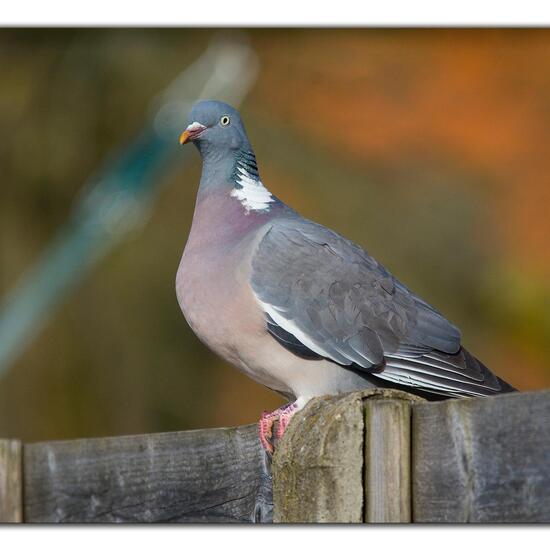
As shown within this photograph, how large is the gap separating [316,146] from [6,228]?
3.66ft

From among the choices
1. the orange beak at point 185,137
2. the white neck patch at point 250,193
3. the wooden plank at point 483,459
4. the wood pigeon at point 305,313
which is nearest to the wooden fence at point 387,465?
the wooden plank at point 483,459

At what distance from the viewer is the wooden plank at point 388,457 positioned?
1.48m

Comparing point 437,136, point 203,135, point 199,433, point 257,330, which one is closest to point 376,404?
point 199,433

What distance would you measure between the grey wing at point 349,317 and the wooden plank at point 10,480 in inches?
26.5

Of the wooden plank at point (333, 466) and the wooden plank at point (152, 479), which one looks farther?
the wooden plank at point (152, 479)

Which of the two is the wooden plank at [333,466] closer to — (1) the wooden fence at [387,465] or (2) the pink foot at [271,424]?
(1) the wooden fence at [387,465]

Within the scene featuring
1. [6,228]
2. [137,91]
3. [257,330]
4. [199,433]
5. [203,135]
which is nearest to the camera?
[199,433]

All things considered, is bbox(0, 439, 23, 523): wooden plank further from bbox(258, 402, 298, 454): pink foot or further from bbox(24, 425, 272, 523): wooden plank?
bbox(258, 402, 298, 454): pink foot

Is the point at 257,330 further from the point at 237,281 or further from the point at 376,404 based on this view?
the point at 376,404

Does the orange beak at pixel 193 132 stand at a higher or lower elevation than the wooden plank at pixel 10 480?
higher

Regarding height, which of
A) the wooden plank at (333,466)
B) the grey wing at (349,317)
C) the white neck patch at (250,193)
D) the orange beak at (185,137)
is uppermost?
the orange beak at (185,137)

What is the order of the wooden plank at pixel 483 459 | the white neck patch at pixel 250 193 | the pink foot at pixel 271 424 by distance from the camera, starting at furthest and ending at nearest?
the white neck patch at pixel 250 193, the pink foot at pixel 271 424, the wooden plank at pixel 483 459

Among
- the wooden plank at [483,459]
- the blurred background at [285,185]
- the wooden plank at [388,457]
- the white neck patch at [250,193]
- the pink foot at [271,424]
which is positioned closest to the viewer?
the wooden plank at [483,459]

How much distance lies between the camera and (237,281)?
2.41m
